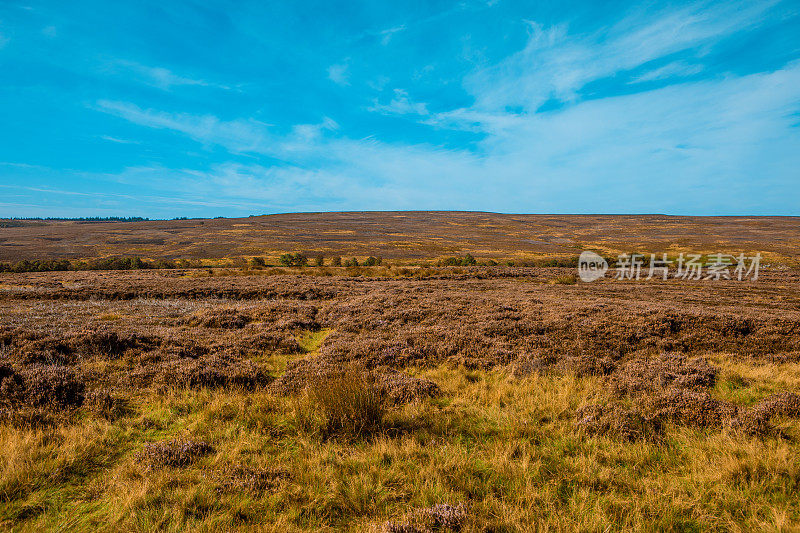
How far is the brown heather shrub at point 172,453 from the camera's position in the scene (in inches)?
159

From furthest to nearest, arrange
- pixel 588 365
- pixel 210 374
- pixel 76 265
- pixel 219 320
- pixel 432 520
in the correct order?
pixel 76 265 < pixel 219 320 < pixel 588 365 < pixel 210 374 < pixel 432 520

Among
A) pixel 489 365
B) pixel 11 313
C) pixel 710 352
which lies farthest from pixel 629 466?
pixel 11 313

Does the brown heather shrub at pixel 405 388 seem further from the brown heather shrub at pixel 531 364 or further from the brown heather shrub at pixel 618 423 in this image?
the brown heather shrub at pixel 618 423

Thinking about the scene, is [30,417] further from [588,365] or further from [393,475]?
[588,365]

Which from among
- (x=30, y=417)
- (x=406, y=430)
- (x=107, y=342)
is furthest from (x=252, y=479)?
(x=107, y=342)

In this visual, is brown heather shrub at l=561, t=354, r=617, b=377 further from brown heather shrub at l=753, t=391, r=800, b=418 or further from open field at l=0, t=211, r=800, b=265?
open field at l=0, t=211, r=800, b=265

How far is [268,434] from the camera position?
4.84m

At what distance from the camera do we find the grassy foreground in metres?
3.20

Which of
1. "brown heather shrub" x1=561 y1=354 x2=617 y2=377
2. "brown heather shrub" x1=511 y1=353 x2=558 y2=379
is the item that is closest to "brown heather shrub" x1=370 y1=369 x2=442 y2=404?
"brown heather shrub" x1=511 y1=353 x2=558 y2=379

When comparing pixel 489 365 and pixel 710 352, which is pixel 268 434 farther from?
pixel 710 352

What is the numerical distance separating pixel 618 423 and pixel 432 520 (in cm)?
328

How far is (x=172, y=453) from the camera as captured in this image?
418 centimetres

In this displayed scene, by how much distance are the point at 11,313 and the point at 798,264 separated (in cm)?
8534

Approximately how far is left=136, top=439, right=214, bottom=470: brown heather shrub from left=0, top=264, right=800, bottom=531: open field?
0.02m
